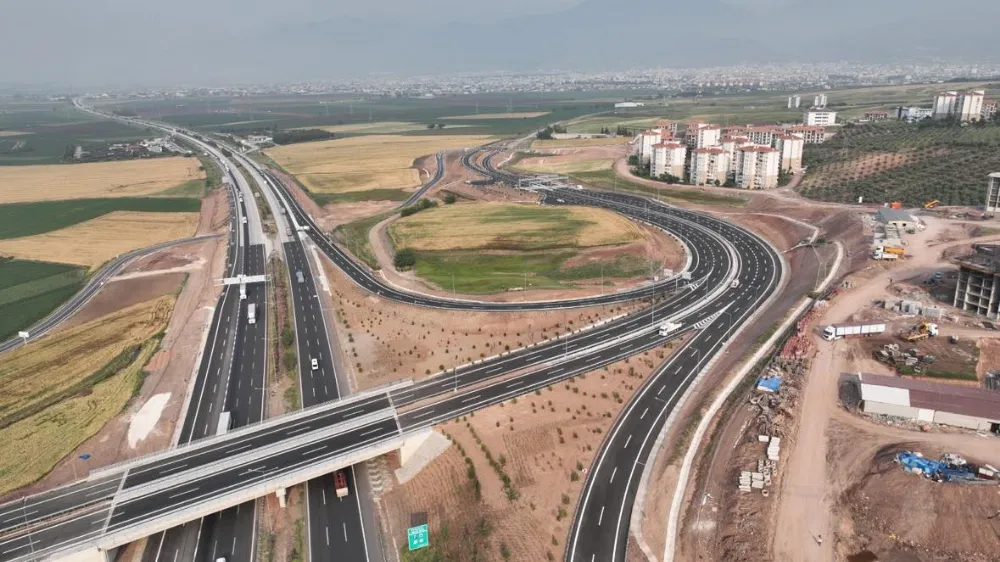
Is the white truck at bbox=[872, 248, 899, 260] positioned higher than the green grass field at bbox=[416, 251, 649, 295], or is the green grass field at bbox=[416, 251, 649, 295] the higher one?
the white truck at bbox=[872, 248, 899, 260]

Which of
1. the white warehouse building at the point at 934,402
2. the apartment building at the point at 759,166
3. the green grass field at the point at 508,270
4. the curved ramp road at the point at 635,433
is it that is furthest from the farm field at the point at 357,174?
the white warehouse building at the point at 934,402

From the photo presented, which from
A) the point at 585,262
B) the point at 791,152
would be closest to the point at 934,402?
the point at 585,262

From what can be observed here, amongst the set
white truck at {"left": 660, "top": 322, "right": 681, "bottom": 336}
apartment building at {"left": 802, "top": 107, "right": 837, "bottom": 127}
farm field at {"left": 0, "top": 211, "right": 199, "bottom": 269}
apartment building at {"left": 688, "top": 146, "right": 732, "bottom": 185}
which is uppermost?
apartment building at {"left": 802, "top": 107, "right": 837, "bottom": 127}

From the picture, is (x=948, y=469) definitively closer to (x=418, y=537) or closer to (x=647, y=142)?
(x=418, y=537)

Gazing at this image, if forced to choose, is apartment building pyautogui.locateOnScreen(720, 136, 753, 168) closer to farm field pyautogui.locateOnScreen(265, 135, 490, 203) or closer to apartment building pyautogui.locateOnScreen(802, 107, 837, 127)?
apartment building pyautogui.locateOnScreen(802, 107, 837, 127)

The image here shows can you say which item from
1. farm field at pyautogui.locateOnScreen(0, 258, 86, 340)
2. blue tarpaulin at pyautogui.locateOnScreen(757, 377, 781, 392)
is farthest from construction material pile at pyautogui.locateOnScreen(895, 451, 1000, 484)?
farm field at pyautogui.locateOnScreen(0, 258, 86, 340)
